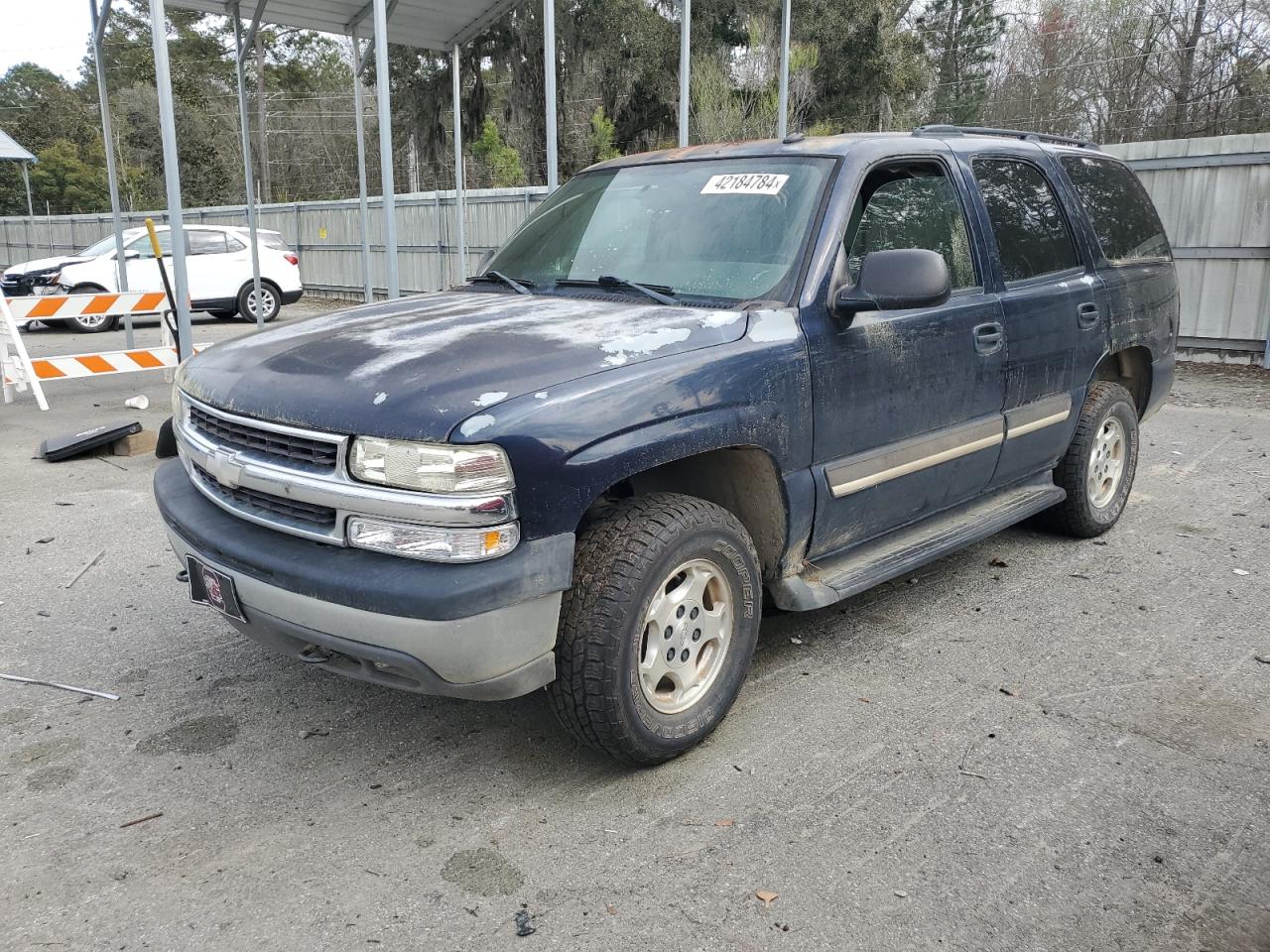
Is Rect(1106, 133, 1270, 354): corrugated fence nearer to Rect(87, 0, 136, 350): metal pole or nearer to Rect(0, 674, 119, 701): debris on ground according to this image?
Rect(87, 0, 136, 350): metal pole

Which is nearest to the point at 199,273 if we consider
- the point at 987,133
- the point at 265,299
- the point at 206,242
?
the point at 206,242

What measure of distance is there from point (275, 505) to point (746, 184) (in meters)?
2.10

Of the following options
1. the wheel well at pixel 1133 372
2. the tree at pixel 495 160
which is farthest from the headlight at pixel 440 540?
the tree at pixel 495 160

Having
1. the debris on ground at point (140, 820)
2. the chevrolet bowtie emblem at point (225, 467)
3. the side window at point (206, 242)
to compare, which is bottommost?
the debris on ground at point (140, 820)

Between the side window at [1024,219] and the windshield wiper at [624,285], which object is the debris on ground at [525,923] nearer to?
the windshield wiper at [624,285]

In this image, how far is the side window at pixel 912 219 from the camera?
389 centimetres

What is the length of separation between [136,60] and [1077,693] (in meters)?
52.8

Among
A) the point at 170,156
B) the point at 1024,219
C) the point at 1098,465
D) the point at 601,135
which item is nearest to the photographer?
the point at 1024,219

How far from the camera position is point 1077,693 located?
12.4ft

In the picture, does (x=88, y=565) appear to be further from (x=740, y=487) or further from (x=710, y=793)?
(x=710, y=793)

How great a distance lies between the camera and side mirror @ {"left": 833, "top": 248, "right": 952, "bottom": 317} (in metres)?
3.45

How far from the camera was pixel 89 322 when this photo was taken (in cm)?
1670

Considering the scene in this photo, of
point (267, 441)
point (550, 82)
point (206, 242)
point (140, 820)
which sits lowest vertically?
point (140, 820)

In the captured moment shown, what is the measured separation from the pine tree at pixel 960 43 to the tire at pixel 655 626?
98.1ft
